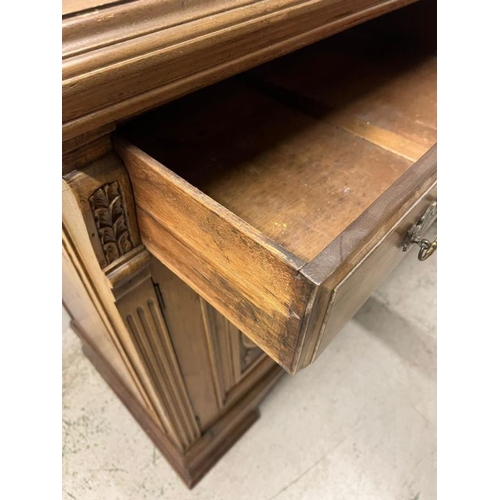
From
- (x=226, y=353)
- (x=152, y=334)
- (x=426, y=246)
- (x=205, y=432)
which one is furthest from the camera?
(x=205, y=432)

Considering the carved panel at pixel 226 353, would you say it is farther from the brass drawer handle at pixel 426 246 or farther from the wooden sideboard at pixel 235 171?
the brass drawer handle at pixel 426 246

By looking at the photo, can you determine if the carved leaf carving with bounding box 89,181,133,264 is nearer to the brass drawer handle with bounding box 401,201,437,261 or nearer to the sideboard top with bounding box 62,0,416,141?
the sideboard top with bounding box 62,0,416,141

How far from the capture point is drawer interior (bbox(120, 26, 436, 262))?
0.41 meters

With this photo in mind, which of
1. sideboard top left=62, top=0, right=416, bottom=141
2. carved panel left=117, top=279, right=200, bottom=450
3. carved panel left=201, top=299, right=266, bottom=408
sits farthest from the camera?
carved panel left=201, top=299, right=266, bottom=408

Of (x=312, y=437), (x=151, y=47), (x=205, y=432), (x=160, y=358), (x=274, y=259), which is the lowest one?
(x=312, y=437)

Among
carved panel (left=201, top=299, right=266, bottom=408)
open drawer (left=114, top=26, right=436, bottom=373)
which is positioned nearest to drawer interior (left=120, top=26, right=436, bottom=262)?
open drawer (left=114, top=26, right=436, bottom=373)

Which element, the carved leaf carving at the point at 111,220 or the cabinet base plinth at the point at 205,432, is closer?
the carved leaf carving at the point at 111,220

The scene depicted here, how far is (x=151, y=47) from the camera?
0.31m

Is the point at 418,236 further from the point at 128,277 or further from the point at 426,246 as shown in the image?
the point at 128,277

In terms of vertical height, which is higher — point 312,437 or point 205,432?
point 205,432

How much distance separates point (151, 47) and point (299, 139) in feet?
0.75

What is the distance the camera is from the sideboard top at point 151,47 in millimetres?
292

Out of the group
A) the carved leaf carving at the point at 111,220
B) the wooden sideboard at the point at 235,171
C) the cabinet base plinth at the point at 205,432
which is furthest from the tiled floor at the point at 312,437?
the carved leaf carving at the point at 111,220

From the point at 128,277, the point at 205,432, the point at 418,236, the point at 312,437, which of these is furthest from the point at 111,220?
the point at 312,437
